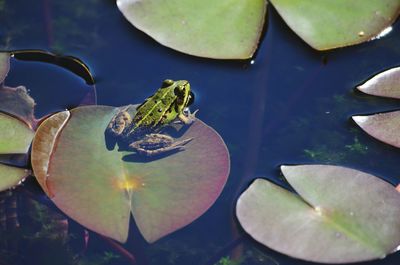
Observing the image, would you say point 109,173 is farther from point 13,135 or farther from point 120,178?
point 13,135

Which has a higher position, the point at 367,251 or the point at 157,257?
the point at 367,251

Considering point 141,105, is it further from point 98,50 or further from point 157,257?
point 157,257

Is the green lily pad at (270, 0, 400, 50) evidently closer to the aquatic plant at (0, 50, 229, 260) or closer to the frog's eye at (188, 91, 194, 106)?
the frog's eye at (188, 91, 194, 106)

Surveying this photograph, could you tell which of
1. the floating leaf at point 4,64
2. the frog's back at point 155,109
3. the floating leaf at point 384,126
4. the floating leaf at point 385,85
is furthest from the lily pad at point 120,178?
the floating leaf at point 385,85

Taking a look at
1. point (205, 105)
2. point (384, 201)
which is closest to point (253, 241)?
point (384, 201)

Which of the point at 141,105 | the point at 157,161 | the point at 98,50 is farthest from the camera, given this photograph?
the point at 98,50

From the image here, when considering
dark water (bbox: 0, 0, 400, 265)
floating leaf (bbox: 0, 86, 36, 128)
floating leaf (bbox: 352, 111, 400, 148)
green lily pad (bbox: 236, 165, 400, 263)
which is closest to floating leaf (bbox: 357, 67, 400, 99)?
dark water (bbox: 0, 0, 400, 265)

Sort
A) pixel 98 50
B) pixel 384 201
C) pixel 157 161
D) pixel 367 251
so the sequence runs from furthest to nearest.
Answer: pixel 98 50 < pixel 157 161 < pixel 384 201 < pixel 367 251
